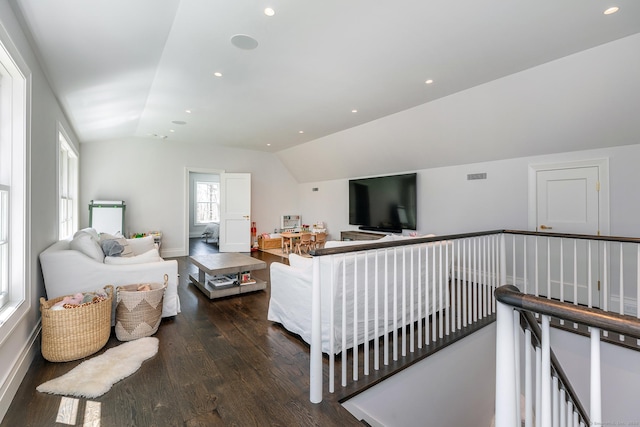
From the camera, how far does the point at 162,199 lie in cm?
679

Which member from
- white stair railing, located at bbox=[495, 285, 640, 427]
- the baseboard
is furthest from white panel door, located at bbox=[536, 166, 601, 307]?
the baseboard

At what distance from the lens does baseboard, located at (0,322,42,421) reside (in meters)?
1.78

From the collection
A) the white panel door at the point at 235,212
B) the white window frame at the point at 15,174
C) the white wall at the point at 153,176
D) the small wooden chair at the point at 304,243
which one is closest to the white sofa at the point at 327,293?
the white window frame at the point at 15,174

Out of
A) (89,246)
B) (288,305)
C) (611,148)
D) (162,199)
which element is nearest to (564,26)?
(611,148)

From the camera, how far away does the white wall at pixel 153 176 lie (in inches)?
239

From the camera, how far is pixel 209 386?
Answer: 2053 millimetres

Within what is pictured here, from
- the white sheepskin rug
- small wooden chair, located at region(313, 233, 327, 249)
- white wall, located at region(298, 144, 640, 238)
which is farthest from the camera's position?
small wooden chair, located at region(313, 233, 327, 249)

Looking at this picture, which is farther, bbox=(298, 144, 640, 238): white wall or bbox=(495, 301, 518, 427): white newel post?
bbox=(298, 144, 640, 238): white wall

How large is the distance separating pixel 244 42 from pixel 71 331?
2865mm

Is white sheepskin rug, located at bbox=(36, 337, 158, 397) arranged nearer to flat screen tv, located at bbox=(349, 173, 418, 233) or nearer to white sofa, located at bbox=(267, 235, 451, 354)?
white sofa, located at bbox=(267, 235, 451, 354)

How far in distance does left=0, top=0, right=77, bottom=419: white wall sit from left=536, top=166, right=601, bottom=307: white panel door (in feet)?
16.9

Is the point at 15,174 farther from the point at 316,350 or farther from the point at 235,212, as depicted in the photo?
the point at 235,212

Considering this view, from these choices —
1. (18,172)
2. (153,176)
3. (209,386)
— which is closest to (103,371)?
(209,386)

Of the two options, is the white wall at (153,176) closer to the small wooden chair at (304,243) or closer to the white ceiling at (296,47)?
the small wooden chair at (304,243)
